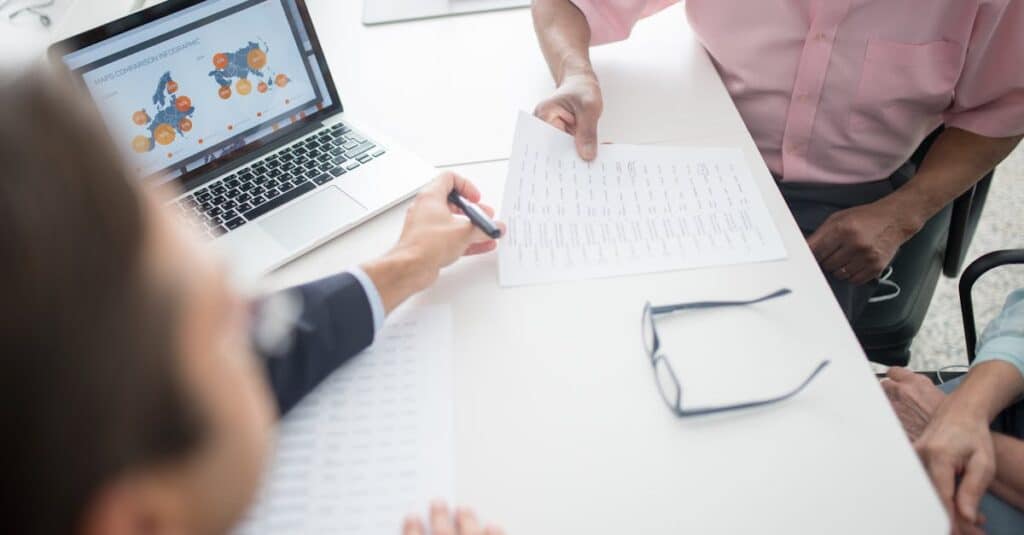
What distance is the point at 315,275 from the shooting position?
85 cm

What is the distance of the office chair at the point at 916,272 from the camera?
43.6 inches

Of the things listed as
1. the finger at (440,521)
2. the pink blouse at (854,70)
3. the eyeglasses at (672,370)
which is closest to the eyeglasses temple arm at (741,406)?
the eyeglasses at (672,370)

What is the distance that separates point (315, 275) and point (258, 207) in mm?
139

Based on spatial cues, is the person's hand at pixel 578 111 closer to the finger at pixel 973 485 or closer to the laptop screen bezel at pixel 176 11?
the laptop screen bezel at pixel 176 11

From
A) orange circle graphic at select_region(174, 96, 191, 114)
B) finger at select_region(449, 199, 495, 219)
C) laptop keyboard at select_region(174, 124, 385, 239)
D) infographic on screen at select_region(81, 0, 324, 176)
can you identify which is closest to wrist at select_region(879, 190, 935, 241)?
finger at select_region(449, 199, 495, 219)

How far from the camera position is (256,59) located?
968mm

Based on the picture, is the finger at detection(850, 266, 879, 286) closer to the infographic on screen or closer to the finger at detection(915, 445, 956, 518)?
the finger at detection(915, 445, 956, 518)

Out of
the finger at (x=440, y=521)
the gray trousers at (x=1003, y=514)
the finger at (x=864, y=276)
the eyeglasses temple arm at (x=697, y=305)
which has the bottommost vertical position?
the gray trousers at (x=1003, y=514)

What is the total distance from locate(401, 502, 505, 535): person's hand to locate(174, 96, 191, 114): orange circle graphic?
61 centimetres

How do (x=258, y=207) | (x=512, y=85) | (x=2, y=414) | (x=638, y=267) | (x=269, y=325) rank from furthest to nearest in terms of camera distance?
(x=512, y=85), (x=258, y=207), (x=638, y=267), (x=269, y=325), (x=2, y=414)

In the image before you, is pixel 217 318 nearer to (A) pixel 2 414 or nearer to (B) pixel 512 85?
(A) pixel 2 414

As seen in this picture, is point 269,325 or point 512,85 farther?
point 512,85

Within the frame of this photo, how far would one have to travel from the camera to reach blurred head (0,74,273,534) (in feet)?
0.99

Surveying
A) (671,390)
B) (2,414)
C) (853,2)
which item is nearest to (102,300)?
(2,414)
